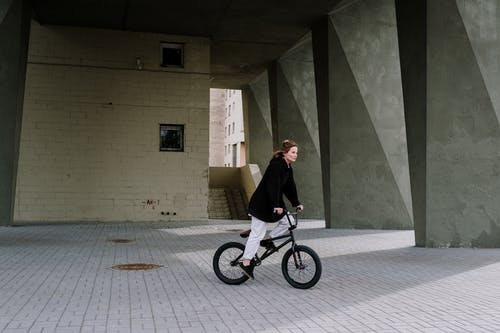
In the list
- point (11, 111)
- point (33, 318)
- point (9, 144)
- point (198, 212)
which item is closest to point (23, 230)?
point (9, 144)

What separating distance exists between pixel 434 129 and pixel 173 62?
10.9m

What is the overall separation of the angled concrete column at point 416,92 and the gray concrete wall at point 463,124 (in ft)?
0.48

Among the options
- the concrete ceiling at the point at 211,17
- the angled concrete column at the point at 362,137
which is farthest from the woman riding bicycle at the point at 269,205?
the concrete ceiling at the point at 211,17

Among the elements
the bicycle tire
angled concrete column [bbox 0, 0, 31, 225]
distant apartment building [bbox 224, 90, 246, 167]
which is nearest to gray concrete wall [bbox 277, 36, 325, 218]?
angled concrete column [bbox 0, 0, 31, 225]

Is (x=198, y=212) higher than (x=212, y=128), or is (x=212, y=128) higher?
(x=212, y=128)

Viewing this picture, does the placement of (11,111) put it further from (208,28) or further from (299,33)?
(299,33)

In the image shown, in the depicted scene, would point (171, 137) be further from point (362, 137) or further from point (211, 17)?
point (362, 137)

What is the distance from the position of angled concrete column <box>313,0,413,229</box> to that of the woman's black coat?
9897 mm

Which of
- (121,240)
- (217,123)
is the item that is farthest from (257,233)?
(217,123)

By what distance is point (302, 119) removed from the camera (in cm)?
2352

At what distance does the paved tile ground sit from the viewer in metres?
4.83

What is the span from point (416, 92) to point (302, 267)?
6.74m

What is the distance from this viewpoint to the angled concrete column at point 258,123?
92.3 feet

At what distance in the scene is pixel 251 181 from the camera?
24766mm
